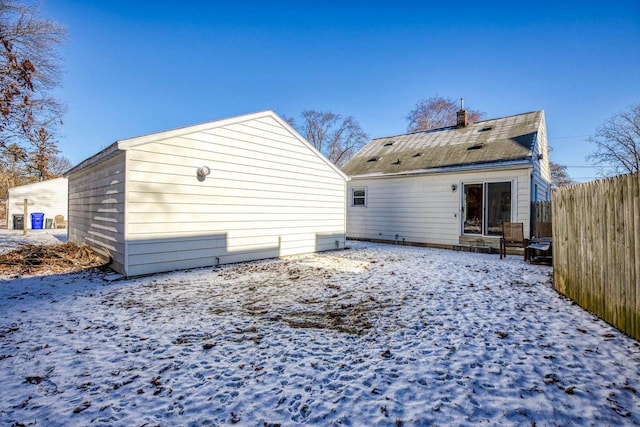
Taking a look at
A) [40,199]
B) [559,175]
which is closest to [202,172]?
[40,199]

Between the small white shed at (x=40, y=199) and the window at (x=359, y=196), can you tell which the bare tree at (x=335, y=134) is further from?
the small white shed at (x=40, y=199)

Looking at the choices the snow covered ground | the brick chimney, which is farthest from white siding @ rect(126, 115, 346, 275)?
the brick chimney

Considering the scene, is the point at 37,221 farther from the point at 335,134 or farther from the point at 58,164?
the point at 335,134

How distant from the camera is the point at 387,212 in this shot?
12.4 m

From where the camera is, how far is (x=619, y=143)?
2131 cm

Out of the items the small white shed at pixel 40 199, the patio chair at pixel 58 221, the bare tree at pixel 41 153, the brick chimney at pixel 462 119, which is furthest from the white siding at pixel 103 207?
the small white shed at pixel 40 199

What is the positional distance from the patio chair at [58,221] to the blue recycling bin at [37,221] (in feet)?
2.38

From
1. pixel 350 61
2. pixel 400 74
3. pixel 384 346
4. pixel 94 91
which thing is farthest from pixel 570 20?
pixel 94 91

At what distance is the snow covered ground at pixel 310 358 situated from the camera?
204 centimetres

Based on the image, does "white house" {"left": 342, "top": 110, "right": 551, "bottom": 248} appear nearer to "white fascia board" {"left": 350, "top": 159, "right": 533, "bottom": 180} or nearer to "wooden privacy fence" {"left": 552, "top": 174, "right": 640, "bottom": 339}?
"white fascia board" {"left": 350, "top": 159, "right": 533, "bottom": 180}

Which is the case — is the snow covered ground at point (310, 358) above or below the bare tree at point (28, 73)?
below

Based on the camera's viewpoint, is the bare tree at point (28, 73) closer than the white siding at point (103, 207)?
No

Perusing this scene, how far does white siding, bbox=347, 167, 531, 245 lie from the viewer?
9570 mm

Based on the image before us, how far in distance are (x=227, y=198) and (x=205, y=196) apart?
565 millimetres
